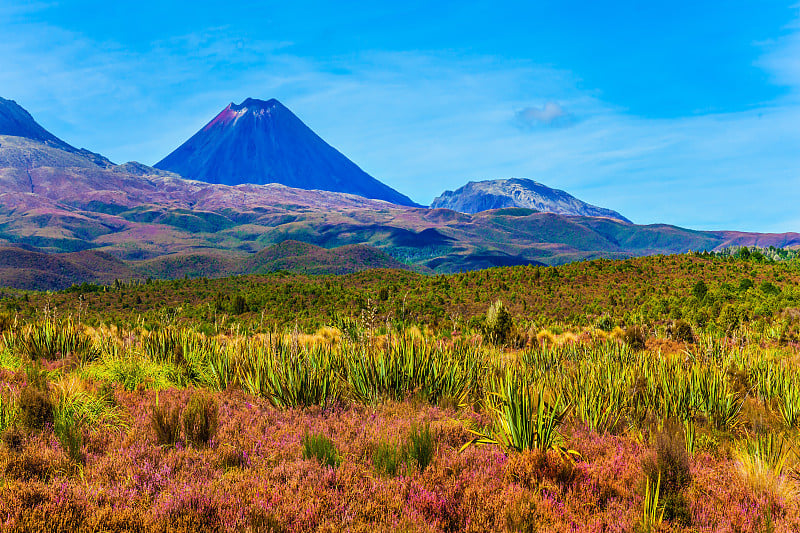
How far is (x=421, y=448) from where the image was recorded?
4160 mm

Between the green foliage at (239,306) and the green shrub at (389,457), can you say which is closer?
the green shrub at (389,457)

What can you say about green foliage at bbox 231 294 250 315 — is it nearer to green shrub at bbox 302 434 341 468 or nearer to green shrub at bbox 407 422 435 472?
green shrub at bbox 302 434 341 468

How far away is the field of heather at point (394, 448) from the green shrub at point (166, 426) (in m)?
0.02

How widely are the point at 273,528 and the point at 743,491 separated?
3.65 metres

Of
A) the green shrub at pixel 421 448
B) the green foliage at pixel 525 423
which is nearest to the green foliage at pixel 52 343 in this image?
the green shrub at pixel 421 448

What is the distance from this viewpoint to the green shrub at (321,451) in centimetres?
405

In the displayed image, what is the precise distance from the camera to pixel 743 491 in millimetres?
3695

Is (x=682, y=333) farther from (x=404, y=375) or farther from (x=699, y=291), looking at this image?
(x=699, y=291)

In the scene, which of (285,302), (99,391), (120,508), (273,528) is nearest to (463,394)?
(273,528)

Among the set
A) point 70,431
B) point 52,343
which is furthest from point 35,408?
point 52,343

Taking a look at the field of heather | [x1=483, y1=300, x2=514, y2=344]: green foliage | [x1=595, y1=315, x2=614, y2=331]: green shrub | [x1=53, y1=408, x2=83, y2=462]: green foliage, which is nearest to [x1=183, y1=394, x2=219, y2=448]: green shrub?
the field of heather

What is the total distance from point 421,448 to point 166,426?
2.55m

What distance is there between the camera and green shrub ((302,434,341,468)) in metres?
4.05

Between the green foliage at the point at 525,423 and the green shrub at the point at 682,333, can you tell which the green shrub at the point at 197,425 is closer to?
the green foliage at the point at 525,423
